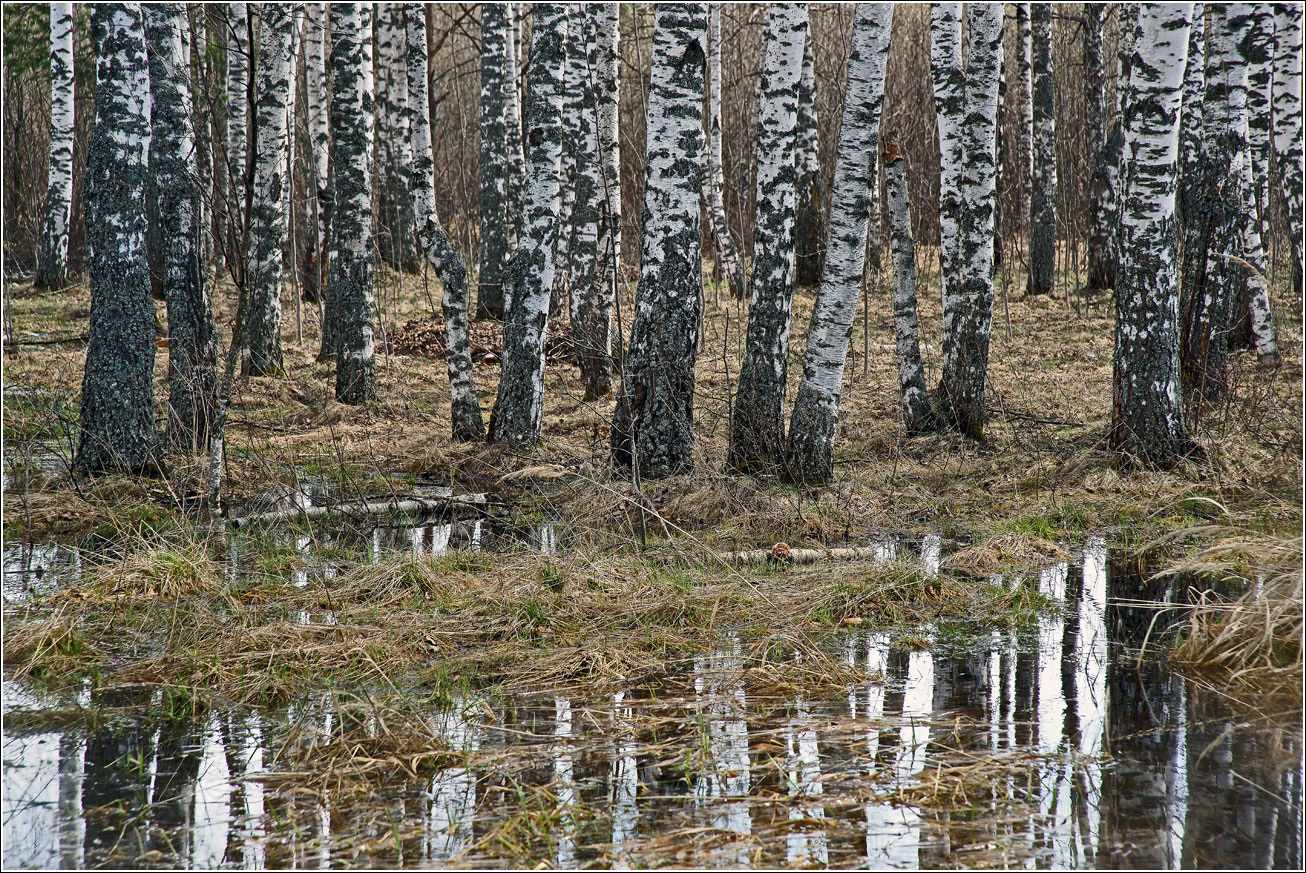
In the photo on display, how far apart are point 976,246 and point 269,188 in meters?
8.86

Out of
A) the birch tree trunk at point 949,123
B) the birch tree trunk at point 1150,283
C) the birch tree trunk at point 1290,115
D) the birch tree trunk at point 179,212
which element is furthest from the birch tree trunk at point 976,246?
the birch tree trunk at point 179,212

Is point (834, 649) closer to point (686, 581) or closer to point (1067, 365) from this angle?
point (686, 581)

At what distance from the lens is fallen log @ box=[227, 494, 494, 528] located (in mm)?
→ 6773

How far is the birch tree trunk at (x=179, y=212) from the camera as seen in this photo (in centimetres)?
786

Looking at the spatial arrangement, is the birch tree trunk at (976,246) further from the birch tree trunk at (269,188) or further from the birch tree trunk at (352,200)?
the birch tree trunk at (269,188)

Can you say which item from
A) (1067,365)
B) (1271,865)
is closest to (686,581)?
(1271,865)

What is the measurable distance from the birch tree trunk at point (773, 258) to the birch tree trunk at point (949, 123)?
1.97 metres

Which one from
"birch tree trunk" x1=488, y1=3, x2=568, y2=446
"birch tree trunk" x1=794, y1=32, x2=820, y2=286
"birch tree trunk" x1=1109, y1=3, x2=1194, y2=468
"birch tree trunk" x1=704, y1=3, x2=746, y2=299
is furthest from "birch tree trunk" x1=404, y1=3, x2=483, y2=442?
"birch tree trunk" x1=794, y1=32, x2=820, y2=286

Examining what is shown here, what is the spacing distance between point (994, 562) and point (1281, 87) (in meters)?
10.9

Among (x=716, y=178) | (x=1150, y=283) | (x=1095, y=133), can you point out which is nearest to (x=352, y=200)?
(x=716, y=178)

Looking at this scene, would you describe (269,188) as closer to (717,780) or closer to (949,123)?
(949,123)

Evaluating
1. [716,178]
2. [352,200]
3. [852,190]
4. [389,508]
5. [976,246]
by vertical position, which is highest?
[716,178]

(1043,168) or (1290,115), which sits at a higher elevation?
(1043,168)

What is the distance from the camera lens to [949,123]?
9.55 metres
